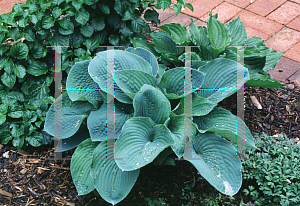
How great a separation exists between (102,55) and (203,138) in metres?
0.78

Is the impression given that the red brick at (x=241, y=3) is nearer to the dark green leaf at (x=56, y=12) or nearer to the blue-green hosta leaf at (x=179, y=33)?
the blue-green hosta leaf at (x=179, y=33)

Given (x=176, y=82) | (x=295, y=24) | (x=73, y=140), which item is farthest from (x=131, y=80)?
(x=295, y=24)

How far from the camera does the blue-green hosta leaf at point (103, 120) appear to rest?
1881 millimetres

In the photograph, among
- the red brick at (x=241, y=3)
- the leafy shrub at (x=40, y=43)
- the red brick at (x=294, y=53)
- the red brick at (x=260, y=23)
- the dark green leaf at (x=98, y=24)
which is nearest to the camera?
the leafy shrub at (x=40, y=43)

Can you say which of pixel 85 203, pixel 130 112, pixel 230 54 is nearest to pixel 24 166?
pixel 85 203

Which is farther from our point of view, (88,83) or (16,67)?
(16,67)

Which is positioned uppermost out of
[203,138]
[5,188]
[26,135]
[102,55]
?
[102,55]

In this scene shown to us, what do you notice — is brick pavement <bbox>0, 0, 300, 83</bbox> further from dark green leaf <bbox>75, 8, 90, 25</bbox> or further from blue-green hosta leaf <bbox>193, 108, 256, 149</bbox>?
blue-green hosta leaf <bbox>193, 108, 256, 149</bbox>

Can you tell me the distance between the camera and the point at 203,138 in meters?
1.92

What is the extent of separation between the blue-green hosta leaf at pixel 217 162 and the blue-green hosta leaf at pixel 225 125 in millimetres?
51

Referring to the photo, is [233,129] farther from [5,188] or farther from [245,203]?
[5,188]

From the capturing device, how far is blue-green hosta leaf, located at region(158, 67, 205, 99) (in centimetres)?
193

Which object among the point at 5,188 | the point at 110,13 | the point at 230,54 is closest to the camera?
the point at 5,188

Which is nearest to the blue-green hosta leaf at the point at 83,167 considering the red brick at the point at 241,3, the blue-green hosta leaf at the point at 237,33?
the blue-green hosta leaf at the point at 237,33
